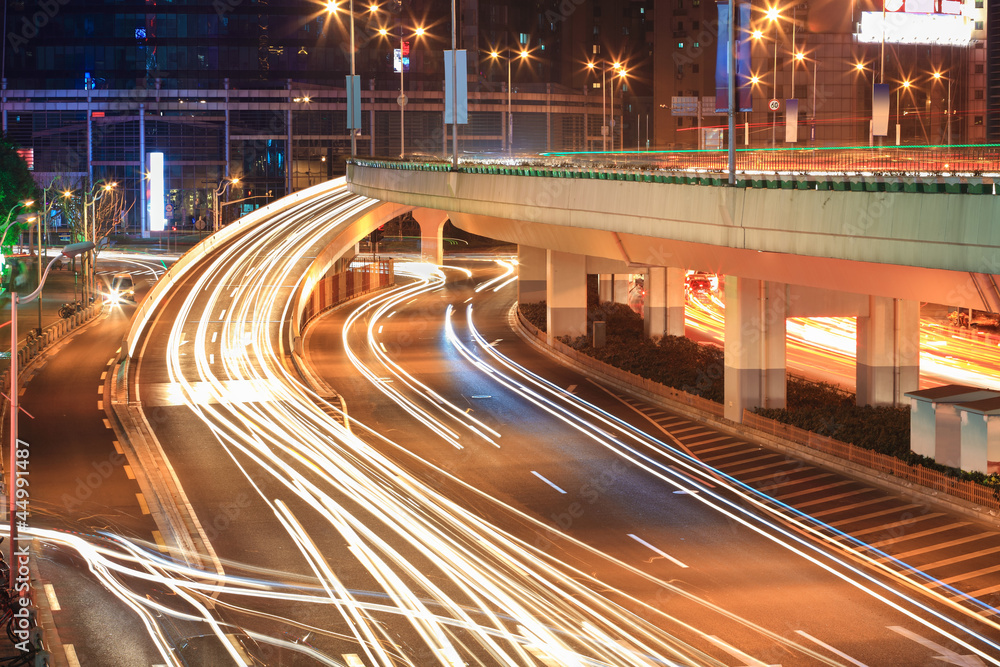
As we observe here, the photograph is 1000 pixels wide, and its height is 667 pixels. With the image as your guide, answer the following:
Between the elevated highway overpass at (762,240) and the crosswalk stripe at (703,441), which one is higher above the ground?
the elevated highway overpass at (762,240)

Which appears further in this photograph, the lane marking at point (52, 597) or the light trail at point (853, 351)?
the light trail at point (853, 351)

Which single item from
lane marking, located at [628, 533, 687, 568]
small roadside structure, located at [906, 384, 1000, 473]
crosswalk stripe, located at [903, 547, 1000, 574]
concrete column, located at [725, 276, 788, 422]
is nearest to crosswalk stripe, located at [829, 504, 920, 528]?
small roadside structure, located at [906, 384, 1000, 473]

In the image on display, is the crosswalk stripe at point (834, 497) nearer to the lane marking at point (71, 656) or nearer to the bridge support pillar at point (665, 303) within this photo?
the lane marking at point (71, 656)

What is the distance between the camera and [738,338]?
143ft

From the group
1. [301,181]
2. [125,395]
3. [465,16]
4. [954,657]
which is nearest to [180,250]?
[301,181]

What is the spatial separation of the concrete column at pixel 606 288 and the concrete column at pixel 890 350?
35316 mm

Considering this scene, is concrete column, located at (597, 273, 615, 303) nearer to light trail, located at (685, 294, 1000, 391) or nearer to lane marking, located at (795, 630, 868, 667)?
light trail, located at (685, 294, 1000, 391)

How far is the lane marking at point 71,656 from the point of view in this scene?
2206 centimetres

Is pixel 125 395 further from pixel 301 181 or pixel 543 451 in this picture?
pixel 301 181

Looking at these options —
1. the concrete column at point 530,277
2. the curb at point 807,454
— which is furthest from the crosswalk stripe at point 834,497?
the concrete column at point 530,277

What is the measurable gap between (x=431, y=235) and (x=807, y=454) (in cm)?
7165

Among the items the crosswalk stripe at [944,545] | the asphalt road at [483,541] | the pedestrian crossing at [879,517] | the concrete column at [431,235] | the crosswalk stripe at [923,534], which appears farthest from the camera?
the concrete column at [431,235]

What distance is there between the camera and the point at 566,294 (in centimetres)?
6219

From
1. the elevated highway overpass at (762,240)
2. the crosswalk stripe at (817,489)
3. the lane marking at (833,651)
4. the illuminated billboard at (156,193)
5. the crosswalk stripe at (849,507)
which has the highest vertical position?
the illuminated billboard at (156,193)
